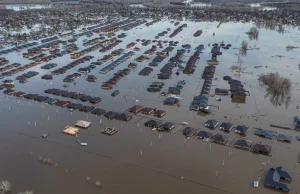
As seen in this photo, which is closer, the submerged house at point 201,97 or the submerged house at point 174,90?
the submerged house at point 201,97

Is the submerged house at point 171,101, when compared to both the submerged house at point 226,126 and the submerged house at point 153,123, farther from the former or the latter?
the submerged house at point 226,126

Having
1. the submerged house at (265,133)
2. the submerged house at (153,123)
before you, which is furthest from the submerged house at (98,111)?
the submerged house at (265,133)

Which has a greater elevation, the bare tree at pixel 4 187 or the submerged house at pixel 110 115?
the submerged house at pixel 110 115

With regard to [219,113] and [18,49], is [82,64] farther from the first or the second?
[219,113]

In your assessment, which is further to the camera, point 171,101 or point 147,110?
point 171,101

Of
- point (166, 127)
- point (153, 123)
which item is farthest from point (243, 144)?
point (153, 123)

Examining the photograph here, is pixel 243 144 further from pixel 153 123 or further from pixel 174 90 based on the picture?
pixel 174 90
